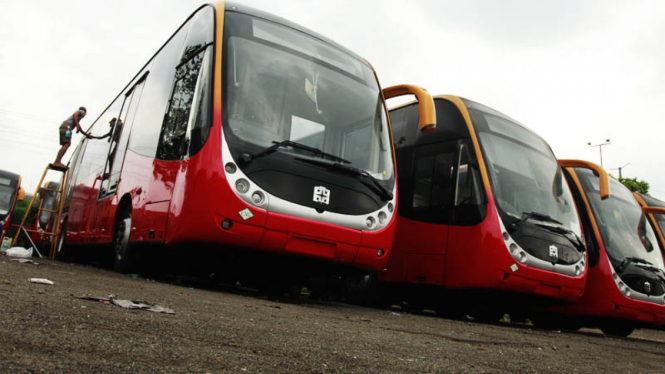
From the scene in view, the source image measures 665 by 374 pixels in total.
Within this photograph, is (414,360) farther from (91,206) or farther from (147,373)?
(91,206)

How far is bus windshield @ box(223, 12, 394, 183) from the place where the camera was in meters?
5.59

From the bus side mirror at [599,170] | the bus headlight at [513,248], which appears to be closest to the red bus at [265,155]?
the bus headlight at [513,248]

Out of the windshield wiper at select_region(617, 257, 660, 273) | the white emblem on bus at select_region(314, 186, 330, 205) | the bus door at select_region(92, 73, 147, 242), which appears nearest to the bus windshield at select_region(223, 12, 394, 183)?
the white emblem on bus at select_region(314, 186, 330, 205)

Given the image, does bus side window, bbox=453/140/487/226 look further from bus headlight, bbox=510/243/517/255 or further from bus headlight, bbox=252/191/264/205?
bus headlight, bbox=252/191/264/205

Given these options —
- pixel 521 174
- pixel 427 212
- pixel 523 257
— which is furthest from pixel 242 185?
pixel 521 174

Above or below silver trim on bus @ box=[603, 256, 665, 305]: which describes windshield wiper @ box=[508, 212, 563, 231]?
above

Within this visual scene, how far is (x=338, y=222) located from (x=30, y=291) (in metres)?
2.95

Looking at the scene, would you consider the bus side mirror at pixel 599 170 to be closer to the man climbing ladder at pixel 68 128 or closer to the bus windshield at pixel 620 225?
the bus windshield at pixel 620 225

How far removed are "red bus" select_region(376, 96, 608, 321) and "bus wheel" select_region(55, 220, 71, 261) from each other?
6.88m

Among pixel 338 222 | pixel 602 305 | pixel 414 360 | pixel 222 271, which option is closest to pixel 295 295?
pixel 222 271

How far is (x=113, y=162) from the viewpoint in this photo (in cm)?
859

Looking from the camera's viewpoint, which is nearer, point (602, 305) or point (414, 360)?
point (414, 360)

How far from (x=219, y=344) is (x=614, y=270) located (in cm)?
782

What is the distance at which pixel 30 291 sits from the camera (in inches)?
133
